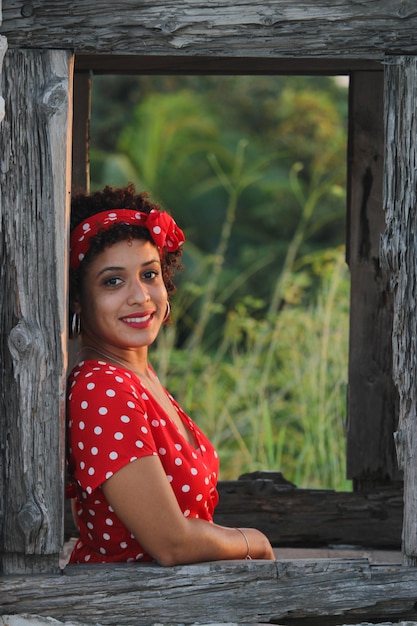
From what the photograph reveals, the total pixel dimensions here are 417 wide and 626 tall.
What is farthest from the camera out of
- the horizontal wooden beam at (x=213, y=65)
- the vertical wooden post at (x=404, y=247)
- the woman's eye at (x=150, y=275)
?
the horizontal wooden beam at (x=213, y=65)

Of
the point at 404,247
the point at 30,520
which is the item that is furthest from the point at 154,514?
the point at 404,247

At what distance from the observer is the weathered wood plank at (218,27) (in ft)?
10.1

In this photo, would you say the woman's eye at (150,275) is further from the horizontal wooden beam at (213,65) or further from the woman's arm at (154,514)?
the horizontal wooden beam at (213,65)

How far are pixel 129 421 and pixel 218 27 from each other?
45.5 inches

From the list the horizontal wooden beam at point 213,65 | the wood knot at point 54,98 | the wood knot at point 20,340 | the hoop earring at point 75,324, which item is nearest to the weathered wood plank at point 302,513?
the hoop earring at point 75,324

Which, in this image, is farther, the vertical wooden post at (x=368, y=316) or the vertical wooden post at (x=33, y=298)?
the vertical wooden post at (x=368, y=316)

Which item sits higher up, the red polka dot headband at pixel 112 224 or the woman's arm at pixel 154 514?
the red polka dot headband at pixel 112 224

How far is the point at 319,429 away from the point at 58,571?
3.61 m

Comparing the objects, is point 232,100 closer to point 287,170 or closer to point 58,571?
point 287,170

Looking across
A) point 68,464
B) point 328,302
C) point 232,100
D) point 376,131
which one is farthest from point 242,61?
point 232,100

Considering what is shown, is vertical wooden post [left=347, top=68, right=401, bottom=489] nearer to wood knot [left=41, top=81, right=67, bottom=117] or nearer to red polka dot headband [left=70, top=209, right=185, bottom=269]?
red polka dot headband [left=70, top=209, right=185, bottom=269]

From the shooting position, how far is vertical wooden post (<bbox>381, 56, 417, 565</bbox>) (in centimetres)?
316

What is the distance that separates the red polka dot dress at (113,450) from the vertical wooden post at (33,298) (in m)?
0.08

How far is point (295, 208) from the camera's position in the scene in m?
13.8
